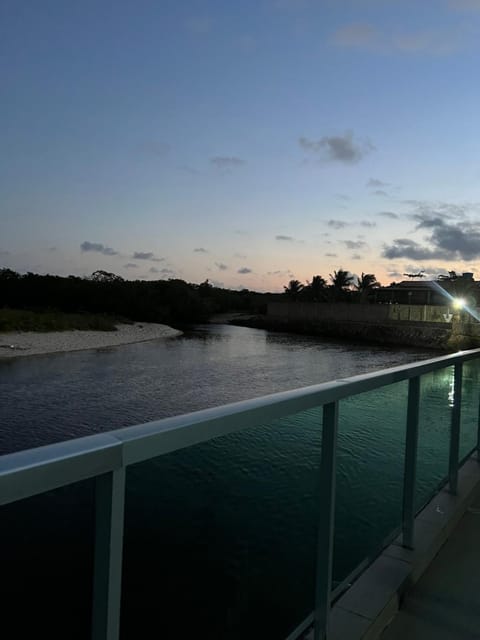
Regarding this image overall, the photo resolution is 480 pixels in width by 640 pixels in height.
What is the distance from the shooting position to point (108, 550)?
0.74 meters

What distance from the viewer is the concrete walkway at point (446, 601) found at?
1404 mm

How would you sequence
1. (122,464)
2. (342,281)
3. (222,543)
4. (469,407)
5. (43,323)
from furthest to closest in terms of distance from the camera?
(342,281)
(43,323)
(222,543)
(469,407)
(122,464)

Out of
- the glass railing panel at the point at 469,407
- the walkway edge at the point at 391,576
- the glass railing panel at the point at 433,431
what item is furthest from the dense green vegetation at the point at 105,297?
the walkway edge at the point at 391,576

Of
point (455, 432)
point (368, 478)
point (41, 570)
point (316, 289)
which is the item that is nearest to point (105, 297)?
point (316, 289)

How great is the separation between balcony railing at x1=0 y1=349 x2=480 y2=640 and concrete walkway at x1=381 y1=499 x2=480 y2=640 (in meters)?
0.34

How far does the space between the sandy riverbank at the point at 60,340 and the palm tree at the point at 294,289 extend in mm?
32823

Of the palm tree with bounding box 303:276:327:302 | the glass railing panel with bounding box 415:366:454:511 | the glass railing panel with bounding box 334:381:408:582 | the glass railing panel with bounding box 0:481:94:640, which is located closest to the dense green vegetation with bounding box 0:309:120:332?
the glass railing panel with bounding box 0:481:94:640

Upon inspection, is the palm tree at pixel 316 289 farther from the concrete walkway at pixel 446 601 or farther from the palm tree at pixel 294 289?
the concrete walkway at pixel 446 601

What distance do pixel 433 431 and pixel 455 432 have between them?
16 cm

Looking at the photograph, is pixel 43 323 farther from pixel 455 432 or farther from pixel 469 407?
pixel 455 432

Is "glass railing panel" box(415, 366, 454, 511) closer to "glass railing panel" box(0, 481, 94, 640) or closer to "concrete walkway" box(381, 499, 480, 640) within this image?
"concrete walkway" box(381, 499, 480, 640)

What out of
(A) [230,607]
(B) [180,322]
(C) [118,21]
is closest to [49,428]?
(A) [230,607]

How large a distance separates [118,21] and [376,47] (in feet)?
17.2

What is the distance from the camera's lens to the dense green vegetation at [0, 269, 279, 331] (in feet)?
151
